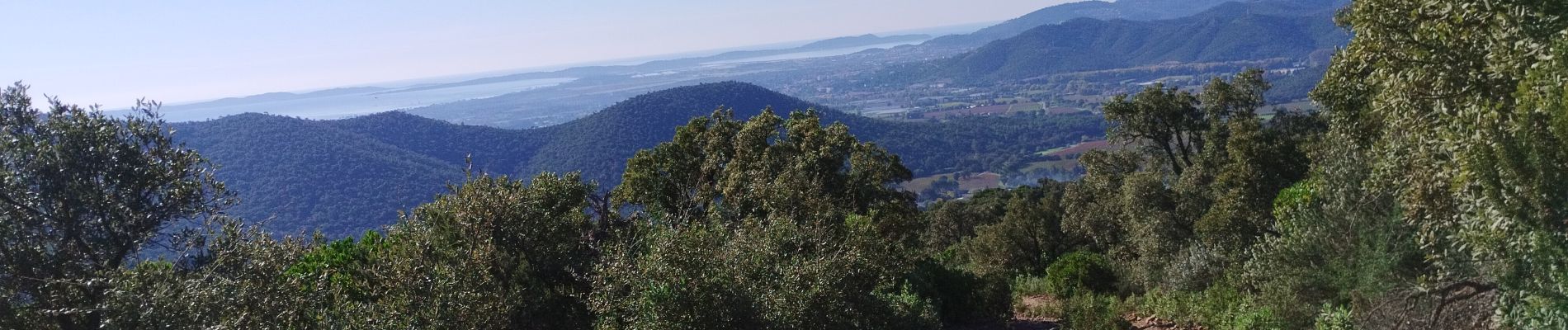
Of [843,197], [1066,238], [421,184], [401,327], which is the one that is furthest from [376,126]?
[401,327]

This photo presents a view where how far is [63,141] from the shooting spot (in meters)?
8.12

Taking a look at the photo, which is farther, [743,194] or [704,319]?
[743,194]

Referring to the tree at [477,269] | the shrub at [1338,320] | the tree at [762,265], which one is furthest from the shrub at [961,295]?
the tree at [477,269]

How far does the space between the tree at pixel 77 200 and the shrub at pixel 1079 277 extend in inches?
572

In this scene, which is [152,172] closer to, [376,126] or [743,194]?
[743,194]

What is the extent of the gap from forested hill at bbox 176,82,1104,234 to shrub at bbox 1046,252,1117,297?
73.9ft

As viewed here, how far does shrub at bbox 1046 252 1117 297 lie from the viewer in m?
17.7

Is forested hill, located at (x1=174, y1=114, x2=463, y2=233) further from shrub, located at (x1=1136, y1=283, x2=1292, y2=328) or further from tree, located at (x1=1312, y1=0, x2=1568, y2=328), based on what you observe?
tree, located at (x1=1312, y1=0, x2=1568, y2=328)

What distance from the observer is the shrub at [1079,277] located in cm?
1769

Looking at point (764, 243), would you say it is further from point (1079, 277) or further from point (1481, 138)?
point (1079, 277)

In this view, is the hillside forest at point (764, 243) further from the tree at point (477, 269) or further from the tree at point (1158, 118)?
the tree at point (1158, 118)

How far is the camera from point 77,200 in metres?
7.91

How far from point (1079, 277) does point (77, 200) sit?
16.0 meters

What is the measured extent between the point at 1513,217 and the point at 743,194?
10.3 m
